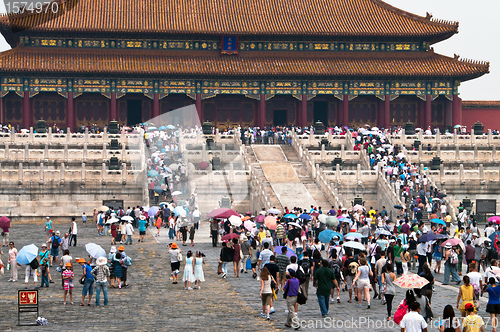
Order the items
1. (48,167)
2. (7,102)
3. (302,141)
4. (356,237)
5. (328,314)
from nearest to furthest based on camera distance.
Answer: (328,314)
(356,237)
(48,167)
(302,141)
(7,102)

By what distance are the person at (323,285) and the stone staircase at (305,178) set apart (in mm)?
20687

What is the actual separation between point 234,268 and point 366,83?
4196cm

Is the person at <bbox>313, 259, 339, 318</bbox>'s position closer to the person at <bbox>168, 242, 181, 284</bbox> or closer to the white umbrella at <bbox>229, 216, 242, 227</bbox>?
the person at <bbox>168, 242, 181, 284</bbox>

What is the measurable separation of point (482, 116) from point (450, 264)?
1854 inches

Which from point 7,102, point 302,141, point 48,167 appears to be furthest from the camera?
point 7,102

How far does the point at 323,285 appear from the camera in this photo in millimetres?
21688

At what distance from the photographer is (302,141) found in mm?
52875

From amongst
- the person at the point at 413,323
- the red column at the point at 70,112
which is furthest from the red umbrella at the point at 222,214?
the red column at the point at 70,112

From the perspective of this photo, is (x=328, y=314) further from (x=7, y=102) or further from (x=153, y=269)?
(x=7, y=102)

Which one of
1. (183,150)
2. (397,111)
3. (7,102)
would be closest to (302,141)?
(183,150)

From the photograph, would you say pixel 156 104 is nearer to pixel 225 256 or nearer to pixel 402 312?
pixel 225 256

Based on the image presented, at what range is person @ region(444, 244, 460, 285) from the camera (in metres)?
26.4

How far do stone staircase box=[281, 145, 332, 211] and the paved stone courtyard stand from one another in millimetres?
14825

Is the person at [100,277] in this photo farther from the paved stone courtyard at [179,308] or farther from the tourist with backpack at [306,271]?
the tourist with backpack at [306,271]
